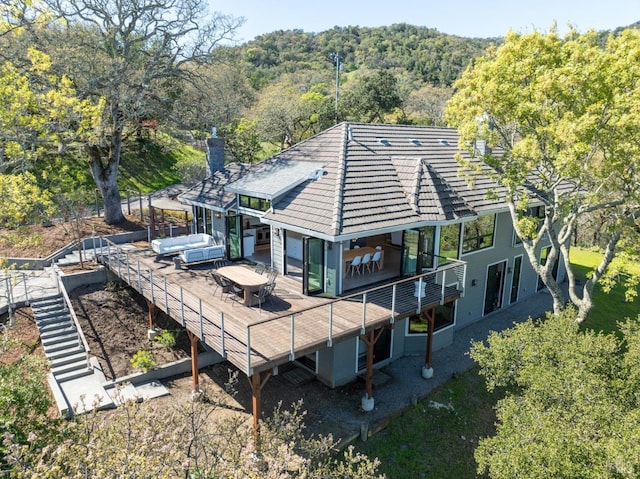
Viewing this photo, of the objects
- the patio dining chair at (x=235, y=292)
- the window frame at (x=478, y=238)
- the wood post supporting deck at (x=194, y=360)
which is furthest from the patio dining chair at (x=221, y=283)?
the window frame at (x=478, y=238)

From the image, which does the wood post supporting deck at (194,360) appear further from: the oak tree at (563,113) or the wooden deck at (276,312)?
the oak tree at (563,113)

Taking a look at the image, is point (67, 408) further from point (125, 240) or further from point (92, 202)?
point (92, 202)

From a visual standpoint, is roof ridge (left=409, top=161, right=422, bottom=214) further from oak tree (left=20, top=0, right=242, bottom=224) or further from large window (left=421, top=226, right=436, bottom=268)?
oak tree (left=20, top=0, right=242, bottom=224)

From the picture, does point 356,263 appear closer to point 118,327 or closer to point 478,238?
point 478,238

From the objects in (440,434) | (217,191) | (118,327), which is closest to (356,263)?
(440,434)

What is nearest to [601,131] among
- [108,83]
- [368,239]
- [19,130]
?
[368,239]

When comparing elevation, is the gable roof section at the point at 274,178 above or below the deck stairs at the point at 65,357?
above
